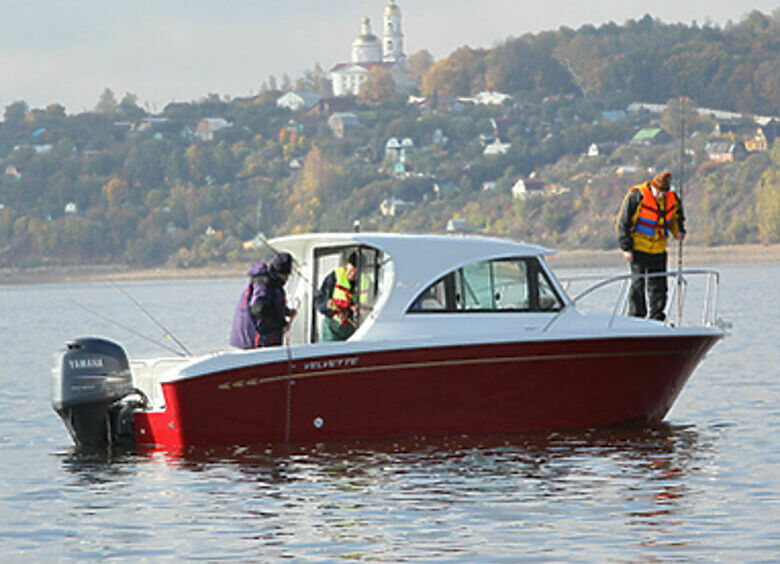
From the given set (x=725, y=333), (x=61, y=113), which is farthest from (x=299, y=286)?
(x=61, y=113)

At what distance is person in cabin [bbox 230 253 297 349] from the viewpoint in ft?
44.2

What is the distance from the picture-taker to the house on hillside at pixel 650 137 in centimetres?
16575

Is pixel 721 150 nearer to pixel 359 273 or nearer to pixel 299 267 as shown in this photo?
pixel 299 267

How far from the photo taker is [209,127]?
18200cm

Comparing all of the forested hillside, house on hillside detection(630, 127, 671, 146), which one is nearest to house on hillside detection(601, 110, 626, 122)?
the forested hillside

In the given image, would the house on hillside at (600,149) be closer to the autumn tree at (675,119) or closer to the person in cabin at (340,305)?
the autumn tree at (675,119)

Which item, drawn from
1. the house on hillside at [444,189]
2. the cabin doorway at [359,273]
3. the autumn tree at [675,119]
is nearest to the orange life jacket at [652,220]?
the cabin doorway at [359,273]

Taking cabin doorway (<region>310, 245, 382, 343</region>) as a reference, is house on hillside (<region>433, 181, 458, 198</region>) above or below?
above

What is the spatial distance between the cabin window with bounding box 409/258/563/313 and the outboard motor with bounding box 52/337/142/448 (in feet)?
8.91

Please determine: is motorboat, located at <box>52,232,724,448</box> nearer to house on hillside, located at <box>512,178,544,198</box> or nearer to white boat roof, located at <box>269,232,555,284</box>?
white boat roof, located at <box>269,232,555,284</box>

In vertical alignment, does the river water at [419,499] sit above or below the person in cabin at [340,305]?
below

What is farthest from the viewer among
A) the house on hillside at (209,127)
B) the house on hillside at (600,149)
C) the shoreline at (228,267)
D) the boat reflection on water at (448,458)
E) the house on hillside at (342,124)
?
the house on hillside at (342,124)

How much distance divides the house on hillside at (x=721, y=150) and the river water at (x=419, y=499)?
12689 centimetres

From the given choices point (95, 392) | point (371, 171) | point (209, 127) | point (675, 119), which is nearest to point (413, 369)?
point (95, 392)
